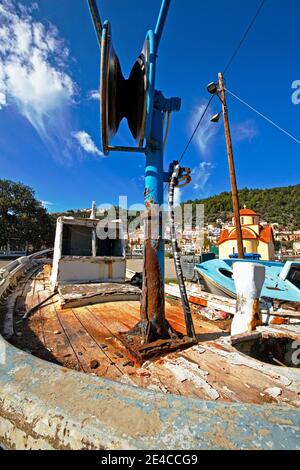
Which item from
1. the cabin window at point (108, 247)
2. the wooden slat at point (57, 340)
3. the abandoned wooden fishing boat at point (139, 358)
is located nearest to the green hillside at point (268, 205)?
the cabin window at point (108, 247)

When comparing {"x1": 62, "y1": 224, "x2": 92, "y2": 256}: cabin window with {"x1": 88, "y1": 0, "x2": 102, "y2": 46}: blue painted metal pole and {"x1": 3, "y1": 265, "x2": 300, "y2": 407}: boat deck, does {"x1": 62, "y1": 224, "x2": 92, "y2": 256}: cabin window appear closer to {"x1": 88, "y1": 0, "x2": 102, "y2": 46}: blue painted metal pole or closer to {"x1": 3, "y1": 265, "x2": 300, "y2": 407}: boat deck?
{"x1": 3, "y1": 265, "x2": 300, "y2": 407}: boat deck

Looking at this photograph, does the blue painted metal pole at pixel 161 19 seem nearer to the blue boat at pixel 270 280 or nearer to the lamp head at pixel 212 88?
the blue boat at pixel 270 280

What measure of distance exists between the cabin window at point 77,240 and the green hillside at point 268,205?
106 meters

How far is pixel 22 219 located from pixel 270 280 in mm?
34829

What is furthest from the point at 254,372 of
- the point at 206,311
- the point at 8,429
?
the point at 206,311

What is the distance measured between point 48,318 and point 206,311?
10.0 ft

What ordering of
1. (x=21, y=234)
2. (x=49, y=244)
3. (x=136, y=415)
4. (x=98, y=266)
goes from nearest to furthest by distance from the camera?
(x=136, y=415)
(x=98, y=266)
(x=21, y=234)
(x=49, y=244)

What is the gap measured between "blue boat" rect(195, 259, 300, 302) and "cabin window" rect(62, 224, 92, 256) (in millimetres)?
3912

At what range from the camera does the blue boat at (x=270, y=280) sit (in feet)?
17.4

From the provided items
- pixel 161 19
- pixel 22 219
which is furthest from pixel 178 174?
pixel 22 219


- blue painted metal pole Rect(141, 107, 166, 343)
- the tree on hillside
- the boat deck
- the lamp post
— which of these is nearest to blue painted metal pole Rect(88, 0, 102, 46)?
blue painted metal pole Rect(141, 107, 166, 343)
